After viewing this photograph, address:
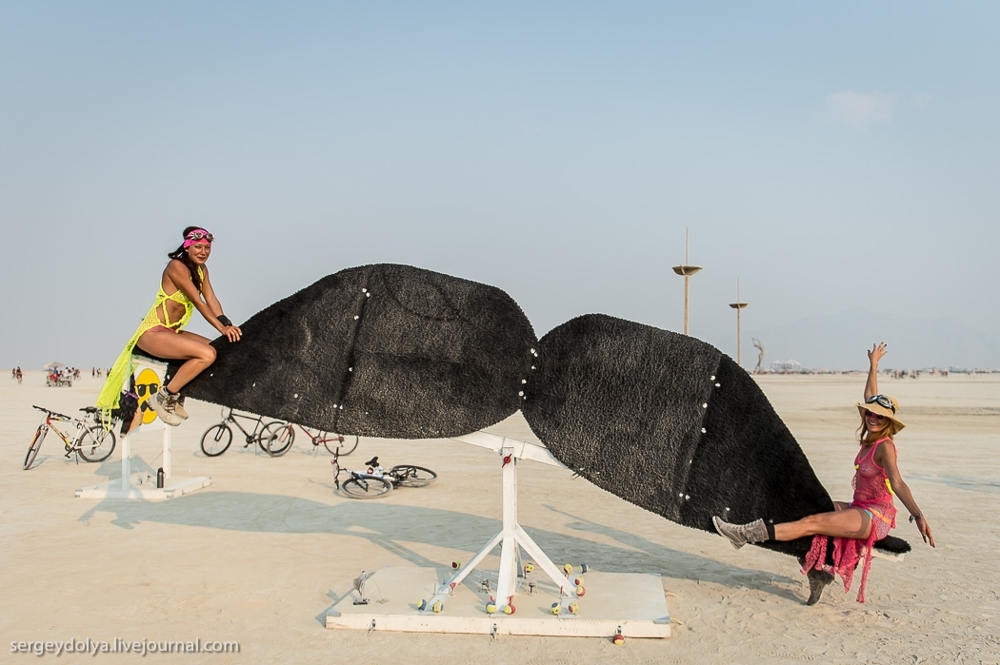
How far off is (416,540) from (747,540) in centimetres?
419

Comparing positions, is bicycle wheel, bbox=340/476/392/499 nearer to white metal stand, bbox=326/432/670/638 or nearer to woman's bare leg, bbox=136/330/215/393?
white metal stand, bbox=326/432/670/638

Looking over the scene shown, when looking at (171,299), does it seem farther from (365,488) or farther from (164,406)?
(365,488)

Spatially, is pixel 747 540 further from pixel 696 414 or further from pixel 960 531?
pixel 960 531

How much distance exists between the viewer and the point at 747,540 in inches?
213

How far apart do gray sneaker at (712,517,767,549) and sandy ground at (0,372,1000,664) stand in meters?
0.75

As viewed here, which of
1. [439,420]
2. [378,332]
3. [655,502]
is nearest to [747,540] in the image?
[655,502]

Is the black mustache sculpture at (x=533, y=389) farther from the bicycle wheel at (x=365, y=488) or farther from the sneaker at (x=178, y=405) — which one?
the bicycle wheel at (x=365, y=488)

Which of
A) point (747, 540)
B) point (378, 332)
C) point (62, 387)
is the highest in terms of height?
point (378, 332)

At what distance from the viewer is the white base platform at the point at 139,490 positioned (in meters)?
10.9

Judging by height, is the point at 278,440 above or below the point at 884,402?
below

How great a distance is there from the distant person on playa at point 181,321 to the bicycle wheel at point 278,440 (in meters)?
9.79

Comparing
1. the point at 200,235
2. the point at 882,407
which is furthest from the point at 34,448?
the point at 882,407

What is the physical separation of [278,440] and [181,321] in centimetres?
1027

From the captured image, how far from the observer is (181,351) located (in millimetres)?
5531
